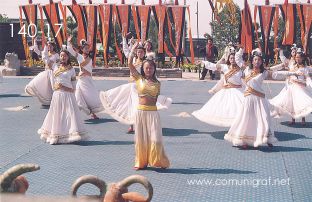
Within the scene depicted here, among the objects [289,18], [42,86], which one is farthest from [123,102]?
[289,18]

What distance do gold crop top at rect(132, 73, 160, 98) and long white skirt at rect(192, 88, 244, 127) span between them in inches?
105

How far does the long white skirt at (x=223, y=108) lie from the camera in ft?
32.3

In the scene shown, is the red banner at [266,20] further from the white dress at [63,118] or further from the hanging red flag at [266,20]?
the white dress at [63,118]

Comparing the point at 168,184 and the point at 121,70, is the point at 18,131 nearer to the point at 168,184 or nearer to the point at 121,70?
the point at 168,184

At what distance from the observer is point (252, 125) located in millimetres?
8859

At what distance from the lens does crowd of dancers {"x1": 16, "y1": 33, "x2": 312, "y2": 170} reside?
7426mm

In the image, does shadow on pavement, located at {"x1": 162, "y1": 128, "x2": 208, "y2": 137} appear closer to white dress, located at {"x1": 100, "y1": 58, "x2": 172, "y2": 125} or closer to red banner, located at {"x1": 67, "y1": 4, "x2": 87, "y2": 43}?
white dress, located at {"x1": 100, "y1": 58, "x2": 172, "y2": 125}

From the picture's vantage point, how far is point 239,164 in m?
7.86

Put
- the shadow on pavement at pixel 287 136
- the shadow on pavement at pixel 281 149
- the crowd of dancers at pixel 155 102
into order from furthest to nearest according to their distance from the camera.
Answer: the shadow on pavement at pixel 287 136 < the shadow on pavement at pixel 281 149 < the crowd of dancers at pixel 155 102

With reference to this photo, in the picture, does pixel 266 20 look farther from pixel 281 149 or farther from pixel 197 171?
pixel 197 171

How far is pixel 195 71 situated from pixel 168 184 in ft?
68.9

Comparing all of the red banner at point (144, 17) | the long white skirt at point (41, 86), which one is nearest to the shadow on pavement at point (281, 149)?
the long white skirt at point (41, 86)

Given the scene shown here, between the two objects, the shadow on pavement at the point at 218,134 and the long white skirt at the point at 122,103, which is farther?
the long white skirt at the point at 122,103

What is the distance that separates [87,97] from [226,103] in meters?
3.36
